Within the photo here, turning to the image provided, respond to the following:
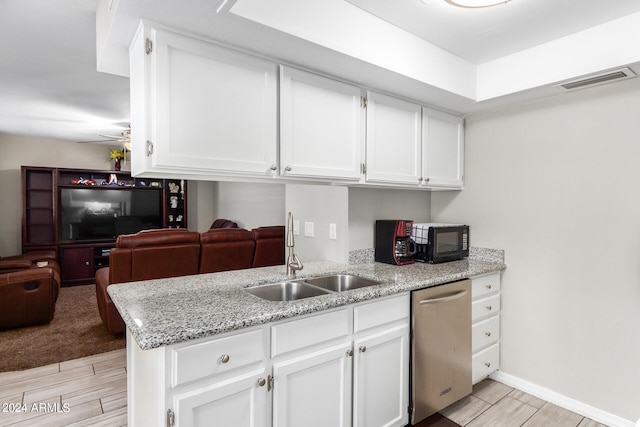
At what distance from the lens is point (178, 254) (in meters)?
3.45

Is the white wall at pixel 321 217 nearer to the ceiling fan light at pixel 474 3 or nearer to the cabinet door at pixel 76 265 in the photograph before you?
the ceiling fan light at pixel 474 3

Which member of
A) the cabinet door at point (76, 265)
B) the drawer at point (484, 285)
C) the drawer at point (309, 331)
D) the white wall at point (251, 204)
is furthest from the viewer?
the cabinet door at point (76, 265)

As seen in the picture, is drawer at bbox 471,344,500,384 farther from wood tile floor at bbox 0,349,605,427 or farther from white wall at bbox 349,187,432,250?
white wall at bbox 349,187,432,250

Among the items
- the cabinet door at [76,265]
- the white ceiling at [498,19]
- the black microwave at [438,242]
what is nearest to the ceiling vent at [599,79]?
the white ceiling at [498,19]

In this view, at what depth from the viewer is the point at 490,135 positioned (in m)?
2.82

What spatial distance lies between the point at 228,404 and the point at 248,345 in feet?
0.72

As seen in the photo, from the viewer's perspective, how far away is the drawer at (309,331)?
4.84 feet

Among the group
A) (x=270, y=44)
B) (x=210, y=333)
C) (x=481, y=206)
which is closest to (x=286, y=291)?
(x=210, y=333)

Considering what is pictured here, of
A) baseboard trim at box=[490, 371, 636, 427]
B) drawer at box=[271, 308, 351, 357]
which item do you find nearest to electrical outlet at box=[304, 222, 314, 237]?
drawer at box=[271, 308, 351, 357]

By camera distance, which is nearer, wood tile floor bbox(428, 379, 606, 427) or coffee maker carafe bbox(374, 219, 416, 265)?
wood tile floor bbox(428, 379, 606, 427)

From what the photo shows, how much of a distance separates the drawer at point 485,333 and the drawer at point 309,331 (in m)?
1.21

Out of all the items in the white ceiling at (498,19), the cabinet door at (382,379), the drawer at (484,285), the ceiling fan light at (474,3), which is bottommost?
the cabinet door at (382,379)

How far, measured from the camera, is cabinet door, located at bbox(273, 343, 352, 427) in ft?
4.88

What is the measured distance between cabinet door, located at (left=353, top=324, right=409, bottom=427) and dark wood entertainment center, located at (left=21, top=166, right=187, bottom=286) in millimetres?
6117
